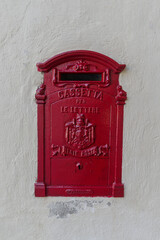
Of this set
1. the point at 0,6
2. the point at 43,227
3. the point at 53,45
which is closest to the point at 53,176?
the point at 43,227

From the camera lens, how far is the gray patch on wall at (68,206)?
5.56 feet

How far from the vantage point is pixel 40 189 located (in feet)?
5.45

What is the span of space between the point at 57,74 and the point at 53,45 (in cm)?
27

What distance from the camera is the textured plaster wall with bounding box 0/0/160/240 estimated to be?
1579 mm

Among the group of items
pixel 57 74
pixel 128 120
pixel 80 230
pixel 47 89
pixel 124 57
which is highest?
pixel 124 57

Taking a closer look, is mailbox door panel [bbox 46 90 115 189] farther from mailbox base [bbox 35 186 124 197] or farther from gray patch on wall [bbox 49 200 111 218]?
gray patch on wall [bbox 49 200 111 218]

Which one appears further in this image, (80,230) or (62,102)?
(80,230)

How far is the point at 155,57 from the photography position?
5.26 ft

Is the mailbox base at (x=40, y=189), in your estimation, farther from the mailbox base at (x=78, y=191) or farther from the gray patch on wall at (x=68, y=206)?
the gray patch on wall at (x=68, y=206)

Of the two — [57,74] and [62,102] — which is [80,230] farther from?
[57,74]

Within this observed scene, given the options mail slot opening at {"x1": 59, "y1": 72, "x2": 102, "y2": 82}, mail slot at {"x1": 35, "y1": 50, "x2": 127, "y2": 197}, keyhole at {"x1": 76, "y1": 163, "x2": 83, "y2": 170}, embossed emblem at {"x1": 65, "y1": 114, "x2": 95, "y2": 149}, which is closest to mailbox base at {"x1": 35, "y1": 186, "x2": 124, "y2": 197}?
mail slot at {"x1": 35, "y1": 50, "x2": 127, "y2": 197}

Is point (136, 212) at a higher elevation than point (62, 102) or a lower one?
lower

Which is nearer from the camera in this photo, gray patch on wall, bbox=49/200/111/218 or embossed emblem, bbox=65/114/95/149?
embossed emblem, bbox=65/114/95/149

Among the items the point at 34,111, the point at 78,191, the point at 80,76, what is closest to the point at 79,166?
the point at 78,191
